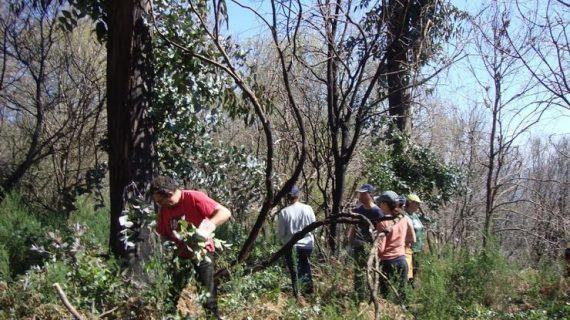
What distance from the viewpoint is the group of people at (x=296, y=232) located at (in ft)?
15.1

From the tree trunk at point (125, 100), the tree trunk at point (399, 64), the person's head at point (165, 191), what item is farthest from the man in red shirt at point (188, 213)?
the tree trunk at point (399, 64)

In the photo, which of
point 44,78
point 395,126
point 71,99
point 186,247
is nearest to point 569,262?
point 395,126

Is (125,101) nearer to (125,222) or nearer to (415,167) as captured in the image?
(125,222)

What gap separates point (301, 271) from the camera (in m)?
6.57

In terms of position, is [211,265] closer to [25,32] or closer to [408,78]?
[408,78]

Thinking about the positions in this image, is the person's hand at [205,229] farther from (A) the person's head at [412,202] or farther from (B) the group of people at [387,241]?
(A) the person's head at [412,202]

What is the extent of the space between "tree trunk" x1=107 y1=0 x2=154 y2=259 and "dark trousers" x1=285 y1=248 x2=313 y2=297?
5.90 feet

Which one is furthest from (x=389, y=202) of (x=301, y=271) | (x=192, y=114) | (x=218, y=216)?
(x=192, y=114)

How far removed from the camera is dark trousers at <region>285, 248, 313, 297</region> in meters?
6.04

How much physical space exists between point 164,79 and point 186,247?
295 cm

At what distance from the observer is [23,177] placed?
11086 mm

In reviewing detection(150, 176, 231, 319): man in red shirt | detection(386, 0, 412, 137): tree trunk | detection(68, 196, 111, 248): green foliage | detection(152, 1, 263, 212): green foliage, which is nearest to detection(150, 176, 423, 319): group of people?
detection(150, 176, 231, 319): man in red shirt

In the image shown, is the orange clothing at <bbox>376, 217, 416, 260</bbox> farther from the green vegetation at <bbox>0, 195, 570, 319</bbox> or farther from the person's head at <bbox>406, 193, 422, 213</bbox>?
the person's head at <bbox>406, 193, 422, 213</bbox>

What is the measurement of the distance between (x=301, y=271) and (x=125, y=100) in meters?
2.73
